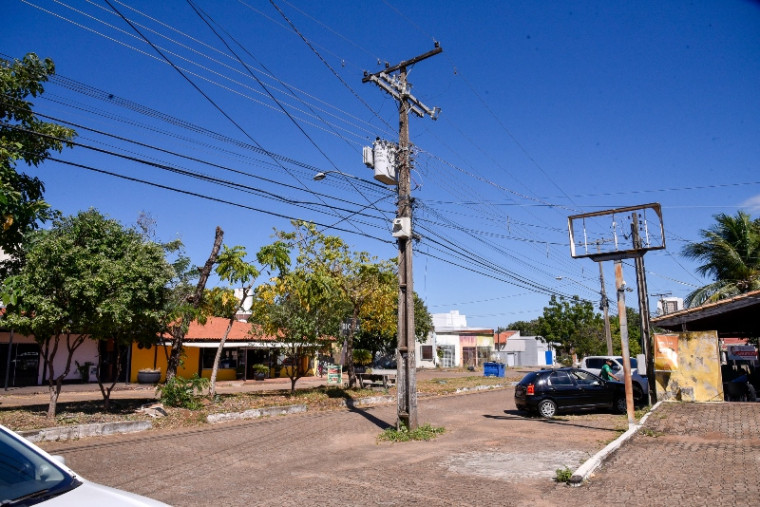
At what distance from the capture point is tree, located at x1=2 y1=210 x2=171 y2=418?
1207 centimetres

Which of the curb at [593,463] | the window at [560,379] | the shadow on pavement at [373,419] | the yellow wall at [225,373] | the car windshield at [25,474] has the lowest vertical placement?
the shadow on pavement at [373,419]

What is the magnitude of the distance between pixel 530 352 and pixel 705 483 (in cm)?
6517

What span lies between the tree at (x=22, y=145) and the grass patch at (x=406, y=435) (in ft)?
32.2

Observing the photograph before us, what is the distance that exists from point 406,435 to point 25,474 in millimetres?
9800

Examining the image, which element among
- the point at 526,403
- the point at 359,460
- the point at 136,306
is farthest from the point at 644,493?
the point at 136,306

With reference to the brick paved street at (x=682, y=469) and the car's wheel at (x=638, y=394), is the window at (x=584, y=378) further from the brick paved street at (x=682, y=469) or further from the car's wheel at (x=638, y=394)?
the car's wheel at (x=638, y=394)

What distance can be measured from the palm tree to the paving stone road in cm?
1042

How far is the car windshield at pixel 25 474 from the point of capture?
348cm

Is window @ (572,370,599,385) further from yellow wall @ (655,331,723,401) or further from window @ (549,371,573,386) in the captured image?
yellow wall @ (655,331,723,401)

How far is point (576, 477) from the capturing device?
767 cm

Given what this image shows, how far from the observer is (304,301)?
18750 mm

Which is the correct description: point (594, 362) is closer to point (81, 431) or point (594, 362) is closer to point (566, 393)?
point (566, 393)

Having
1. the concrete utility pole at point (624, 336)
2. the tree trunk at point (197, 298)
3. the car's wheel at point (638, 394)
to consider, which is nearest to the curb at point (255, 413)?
the tree trunk at point (197, 298)

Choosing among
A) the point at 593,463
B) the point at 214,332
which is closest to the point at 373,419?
the point at 593,463
